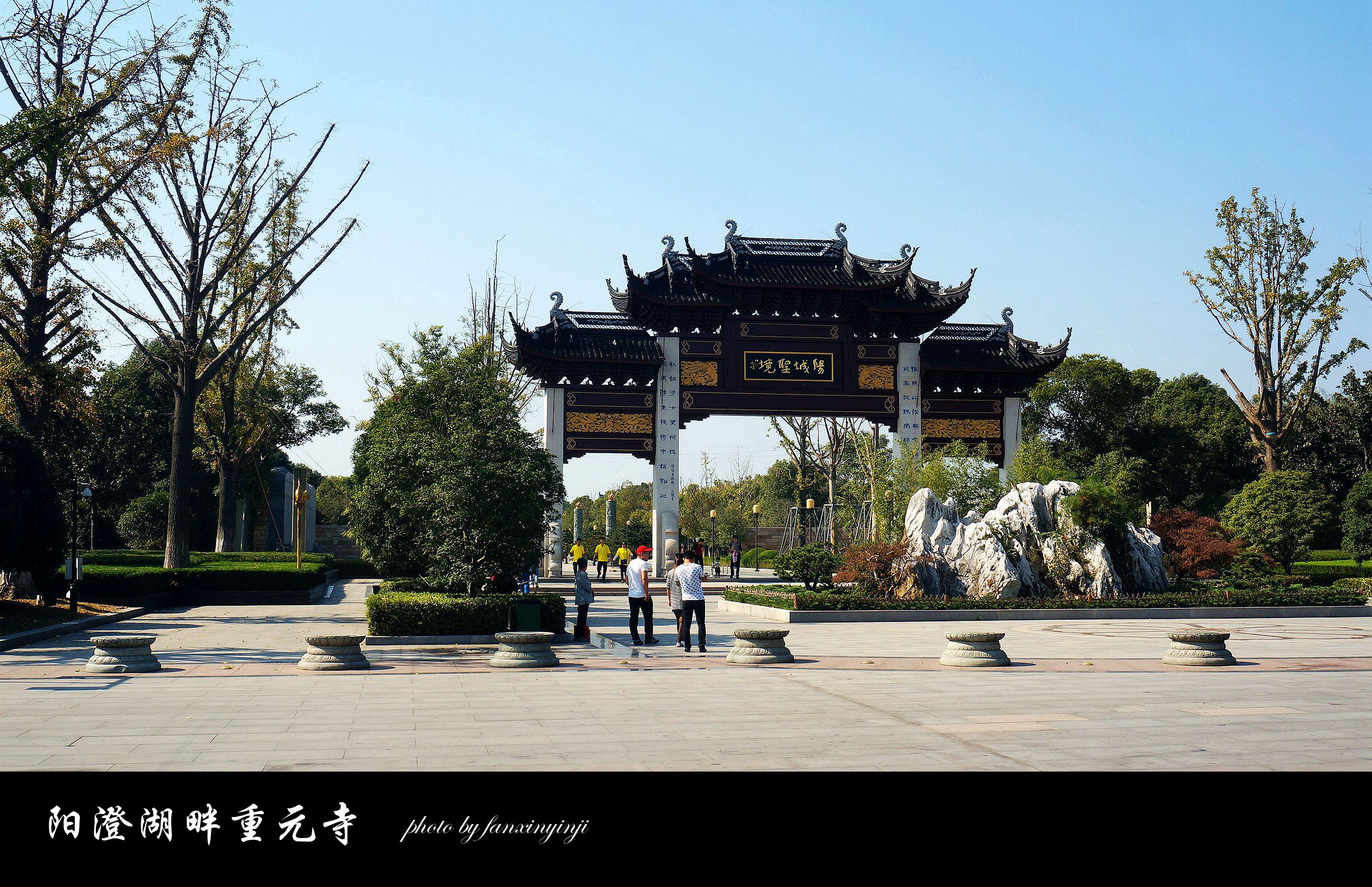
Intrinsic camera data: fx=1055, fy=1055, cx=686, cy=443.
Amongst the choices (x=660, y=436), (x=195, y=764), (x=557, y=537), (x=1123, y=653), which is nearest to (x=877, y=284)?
(x=660, y=436)

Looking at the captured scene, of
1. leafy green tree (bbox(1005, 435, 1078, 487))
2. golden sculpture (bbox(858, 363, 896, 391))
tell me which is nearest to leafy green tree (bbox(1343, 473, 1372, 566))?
leafy green tree (bbox(1005, 435, 1078, 487))

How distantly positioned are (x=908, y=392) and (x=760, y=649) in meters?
23.5

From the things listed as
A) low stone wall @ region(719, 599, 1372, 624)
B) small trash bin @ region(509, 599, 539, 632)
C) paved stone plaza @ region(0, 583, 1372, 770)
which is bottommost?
low stone wall @ region(719, 599, 1372, 624)

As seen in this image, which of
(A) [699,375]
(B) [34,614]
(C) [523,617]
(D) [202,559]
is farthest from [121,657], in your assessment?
(A) [699,375]

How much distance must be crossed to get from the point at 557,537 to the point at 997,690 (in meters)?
25.6

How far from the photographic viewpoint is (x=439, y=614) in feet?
50.0

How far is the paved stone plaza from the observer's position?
6914 mm

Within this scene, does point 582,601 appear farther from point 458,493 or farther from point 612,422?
point 612,422

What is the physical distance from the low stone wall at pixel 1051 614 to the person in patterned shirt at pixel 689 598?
562 cm

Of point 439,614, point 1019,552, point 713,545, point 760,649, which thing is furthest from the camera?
point 713,545

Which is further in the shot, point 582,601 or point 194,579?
point 194,579

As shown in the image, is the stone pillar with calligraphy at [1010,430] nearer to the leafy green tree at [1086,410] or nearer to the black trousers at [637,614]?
the leafy green tree at [1086,410]

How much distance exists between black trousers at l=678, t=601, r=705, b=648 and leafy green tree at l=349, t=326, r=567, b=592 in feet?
12.5

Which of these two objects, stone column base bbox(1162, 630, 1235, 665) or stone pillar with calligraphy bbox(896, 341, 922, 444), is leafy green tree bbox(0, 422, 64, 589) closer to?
stone column base bbox(1162, 630, 1235, 665)
